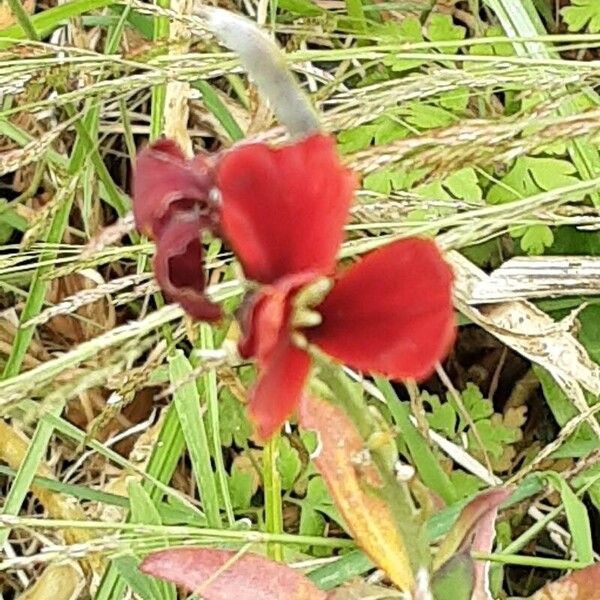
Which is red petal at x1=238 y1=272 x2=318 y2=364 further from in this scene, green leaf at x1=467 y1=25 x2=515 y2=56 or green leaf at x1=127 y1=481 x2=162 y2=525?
green leaf at x1=467 y1=25 x2=515 y2=56

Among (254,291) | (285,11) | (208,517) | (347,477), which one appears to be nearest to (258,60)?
(254,291)

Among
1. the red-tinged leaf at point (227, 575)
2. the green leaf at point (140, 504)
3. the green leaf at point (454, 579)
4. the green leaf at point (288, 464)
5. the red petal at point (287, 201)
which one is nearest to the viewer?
the red petal at point (287, 201)

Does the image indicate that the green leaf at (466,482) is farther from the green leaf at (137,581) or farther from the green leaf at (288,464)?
the green leaf at (137,581)

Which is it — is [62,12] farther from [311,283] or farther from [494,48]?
[311,283]

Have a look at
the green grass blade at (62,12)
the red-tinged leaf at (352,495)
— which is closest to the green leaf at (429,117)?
the green grass blade at (62,12)

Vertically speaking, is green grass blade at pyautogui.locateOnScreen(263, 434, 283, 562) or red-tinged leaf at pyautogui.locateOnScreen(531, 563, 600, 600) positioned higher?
green grass blade at pyautogui.locateOnScreen(263, 434, 283, 562)

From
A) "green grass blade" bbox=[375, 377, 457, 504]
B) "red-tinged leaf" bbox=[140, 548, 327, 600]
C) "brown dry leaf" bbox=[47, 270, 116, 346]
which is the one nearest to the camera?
"red-tinged leaf" bbox=[140, 548, 327, 600]

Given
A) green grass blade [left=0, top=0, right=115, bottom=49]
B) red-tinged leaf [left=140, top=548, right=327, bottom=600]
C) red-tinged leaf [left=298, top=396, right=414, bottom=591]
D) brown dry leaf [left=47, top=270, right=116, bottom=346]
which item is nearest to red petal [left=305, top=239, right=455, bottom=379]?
red-tinged leaf [left=298, top=396, right=414, bottom=591]
